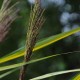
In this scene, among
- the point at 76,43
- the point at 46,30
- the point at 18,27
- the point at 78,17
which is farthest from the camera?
the point at 78,17

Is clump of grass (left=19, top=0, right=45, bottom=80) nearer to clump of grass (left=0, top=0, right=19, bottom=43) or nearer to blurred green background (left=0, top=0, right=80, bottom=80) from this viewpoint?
clump of grass (left=0, top=0, right=19, bottom=43)

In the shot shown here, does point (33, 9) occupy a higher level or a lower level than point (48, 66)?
higher

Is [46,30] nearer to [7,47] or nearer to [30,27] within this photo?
[7,47]

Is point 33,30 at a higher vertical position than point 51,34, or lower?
higher

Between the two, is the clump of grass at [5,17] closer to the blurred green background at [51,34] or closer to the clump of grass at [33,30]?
the clump of grass at [33,30]

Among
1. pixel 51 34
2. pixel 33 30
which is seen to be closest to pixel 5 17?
pixel 33 30

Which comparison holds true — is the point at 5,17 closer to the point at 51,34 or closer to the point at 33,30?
the point at 33,30

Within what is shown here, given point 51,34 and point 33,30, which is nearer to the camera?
point 33,30

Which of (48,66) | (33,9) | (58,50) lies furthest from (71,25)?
(33,9)
